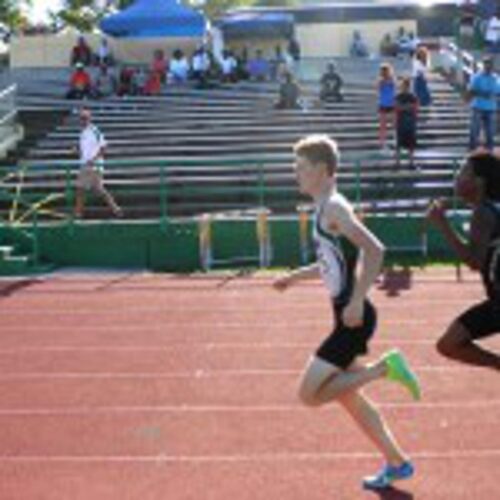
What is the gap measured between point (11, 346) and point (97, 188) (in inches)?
286

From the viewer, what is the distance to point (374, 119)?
23.8 m

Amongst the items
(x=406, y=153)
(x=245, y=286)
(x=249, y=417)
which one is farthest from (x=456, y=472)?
(x=406, y=153)

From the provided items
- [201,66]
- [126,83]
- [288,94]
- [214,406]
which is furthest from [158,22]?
[214,406]

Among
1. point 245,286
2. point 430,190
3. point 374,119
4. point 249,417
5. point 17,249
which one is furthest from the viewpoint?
point 374,119

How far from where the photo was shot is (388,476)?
5.91m

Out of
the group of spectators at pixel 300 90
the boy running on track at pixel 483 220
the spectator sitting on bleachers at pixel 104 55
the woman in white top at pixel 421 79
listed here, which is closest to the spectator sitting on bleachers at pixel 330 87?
the group of spectators at pixel 300 90

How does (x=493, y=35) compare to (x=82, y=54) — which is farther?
(x=82, y=54)

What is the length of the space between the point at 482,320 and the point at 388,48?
82.5ft

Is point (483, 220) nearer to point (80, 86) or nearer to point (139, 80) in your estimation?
point (80, 86)

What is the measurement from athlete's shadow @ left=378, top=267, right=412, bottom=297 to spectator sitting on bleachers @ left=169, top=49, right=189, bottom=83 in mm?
13105

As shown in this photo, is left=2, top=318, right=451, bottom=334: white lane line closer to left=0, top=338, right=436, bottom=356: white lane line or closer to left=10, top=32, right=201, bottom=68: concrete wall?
left=0, top=338, right=436, bottom=356: white lane line

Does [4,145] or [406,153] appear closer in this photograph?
[406,153]

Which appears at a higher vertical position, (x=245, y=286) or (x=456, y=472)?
(x=456, y=472)

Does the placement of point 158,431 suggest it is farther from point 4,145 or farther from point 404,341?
point 4,145
